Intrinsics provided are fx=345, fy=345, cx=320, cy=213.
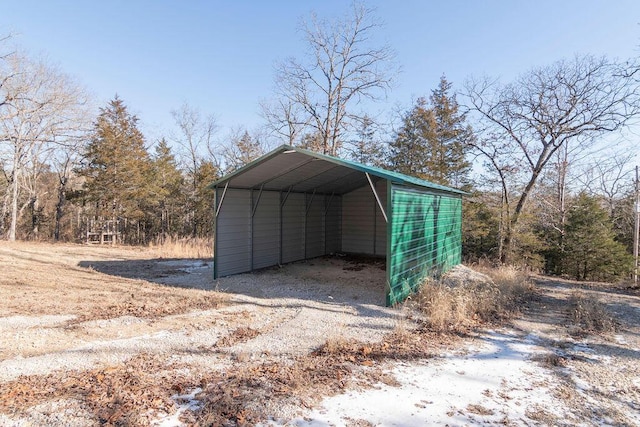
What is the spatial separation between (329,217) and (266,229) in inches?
137

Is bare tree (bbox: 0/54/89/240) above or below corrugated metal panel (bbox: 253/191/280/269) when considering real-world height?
above

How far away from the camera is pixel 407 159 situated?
47.7 feet

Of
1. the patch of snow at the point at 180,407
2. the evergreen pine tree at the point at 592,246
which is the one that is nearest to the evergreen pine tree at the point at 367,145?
the evergreen pine tree at the point at 592,246

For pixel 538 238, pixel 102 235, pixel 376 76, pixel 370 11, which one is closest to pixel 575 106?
pixel 538 238

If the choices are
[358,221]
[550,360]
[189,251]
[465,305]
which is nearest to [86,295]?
[465,305]

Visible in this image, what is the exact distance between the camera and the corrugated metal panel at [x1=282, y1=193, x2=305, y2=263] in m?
9.31

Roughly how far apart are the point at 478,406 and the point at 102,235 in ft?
55.5

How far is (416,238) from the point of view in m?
6.51

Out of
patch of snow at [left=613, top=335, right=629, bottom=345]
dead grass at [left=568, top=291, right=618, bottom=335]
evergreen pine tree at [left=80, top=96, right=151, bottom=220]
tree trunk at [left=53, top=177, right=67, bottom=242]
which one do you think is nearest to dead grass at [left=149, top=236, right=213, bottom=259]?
evergreen pine tree at [left=80, top=96, right=151, bottom=220]

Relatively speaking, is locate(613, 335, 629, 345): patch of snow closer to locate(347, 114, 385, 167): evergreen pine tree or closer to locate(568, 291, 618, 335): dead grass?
locate(568, 291, 618, 335): dead grass

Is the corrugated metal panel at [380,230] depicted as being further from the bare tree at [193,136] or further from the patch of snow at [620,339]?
the bare tree at [193,136]

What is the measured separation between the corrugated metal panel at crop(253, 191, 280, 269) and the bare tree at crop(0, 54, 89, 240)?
11731 millimetres

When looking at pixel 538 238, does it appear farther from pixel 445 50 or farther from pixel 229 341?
pixel 229 341

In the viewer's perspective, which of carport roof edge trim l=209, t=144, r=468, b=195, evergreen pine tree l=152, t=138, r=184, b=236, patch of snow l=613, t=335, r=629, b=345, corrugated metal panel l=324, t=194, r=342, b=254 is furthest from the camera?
evergreen pine tree l=152, t=138, r=184, b=236
